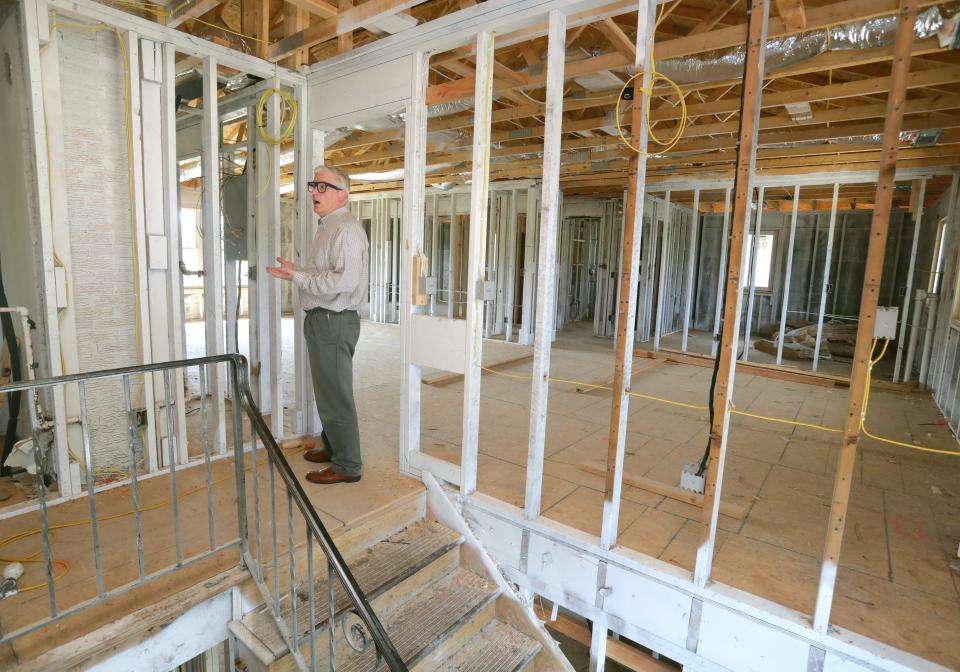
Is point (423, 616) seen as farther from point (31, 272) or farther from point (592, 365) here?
point (592, 365)

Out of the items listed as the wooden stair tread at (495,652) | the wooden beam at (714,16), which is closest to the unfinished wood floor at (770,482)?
the wooden stair tread at (495,652)

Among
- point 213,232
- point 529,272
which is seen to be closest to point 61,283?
point 213,232

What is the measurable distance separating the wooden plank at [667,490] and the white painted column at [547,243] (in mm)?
785

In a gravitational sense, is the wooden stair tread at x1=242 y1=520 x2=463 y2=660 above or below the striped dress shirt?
below

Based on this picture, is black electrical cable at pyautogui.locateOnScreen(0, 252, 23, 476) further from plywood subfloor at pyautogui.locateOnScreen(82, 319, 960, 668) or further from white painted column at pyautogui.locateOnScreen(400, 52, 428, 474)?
white painted column at pyautogui.locateOnScreen(400, 52, 428, 474)

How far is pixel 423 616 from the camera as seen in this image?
2.51m

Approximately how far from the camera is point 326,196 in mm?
2943

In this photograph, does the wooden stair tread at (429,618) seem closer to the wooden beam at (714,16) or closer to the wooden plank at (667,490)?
the wooden plank at (667,490)

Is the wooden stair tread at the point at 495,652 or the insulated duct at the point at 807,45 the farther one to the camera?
the insulated duct at the point at 807,45

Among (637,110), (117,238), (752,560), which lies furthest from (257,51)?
(752,560)

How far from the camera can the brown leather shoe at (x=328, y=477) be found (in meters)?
2.98

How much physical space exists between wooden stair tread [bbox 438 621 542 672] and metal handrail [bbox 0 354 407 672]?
852mm

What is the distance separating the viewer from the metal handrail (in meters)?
1.46

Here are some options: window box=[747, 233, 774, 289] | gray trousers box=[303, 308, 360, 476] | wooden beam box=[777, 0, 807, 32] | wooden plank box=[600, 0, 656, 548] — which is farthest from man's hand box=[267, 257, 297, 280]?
window box=[747, 233, 774, 289]
